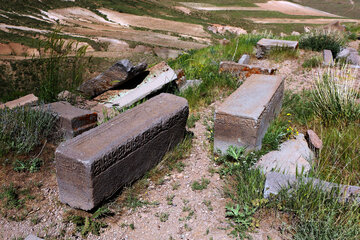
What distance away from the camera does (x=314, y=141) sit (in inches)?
154

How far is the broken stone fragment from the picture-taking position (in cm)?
381

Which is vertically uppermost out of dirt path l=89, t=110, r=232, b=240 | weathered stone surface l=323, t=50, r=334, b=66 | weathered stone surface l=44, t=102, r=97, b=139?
weathered stone surface l=323, t=50, r=334, b=66

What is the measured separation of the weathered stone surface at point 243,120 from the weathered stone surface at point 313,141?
1.70 ft

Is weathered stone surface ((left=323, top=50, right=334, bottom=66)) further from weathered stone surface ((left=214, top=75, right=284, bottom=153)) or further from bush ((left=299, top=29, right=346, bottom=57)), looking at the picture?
weathered stone surface ((left=214, top=75, right=284, bottom=153))

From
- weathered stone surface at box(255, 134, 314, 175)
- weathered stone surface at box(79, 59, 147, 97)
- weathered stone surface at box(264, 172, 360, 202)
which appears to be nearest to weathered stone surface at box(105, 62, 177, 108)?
weathered stone surface at box(79, 59, 147, 97)

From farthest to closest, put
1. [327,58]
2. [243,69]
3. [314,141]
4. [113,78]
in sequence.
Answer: [327,58], [243,69], [113,78], [314,141]

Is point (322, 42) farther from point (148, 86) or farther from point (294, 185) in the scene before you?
point (294, 185)

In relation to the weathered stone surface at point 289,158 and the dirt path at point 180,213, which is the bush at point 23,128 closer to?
the dirt path at point 180,213

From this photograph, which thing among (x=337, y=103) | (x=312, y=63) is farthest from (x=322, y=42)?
(x=337, y=103)

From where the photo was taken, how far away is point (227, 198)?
10.5 ft

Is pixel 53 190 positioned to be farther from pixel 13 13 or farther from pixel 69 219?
pixel 13 13

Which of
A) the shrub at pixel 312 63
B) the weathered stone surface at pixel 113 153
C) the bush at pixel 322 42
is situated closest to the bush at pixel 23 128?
the weathered stone surface at pixel 113 153

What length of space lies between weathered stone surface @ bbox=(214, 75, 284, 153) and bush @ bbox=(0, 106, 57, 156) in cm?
197

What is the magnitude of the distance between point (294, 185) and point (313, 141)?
3.85ft
